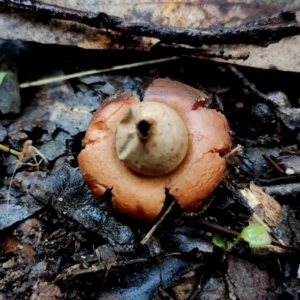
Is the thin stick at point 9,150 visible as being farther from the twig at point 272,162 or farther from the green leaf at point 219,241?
the twig at point 272,162

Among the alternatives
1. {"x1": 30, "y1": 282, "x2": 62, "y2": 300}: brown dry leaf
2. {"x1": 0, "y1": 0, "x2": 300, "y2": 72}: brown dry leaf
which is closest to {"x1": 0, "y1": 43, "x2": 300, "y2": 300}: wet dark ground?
{"x1": 30, "y1": 282, "x2": 62, "y2": 300}: brown dry leaf

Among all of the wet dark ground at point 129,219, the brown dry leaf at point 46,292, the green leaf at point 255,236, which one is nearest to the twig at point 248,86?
the wet dark ground at point 129,219

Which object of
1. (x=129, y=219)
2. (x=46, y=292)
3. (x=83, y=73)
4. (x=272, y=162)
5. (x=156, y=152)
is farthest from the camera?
(x=83, y=73)

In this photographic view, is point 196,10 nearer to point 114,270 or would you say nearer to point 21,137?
point 21,137

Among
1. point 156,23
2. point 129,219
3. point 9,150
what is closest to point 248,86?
point 156,23

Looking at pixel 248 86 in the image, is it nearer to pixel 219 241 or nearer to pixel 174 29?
pixel 174 29

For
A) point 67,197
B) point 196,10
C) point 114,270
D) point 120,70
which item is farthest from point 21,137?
point 196,10
